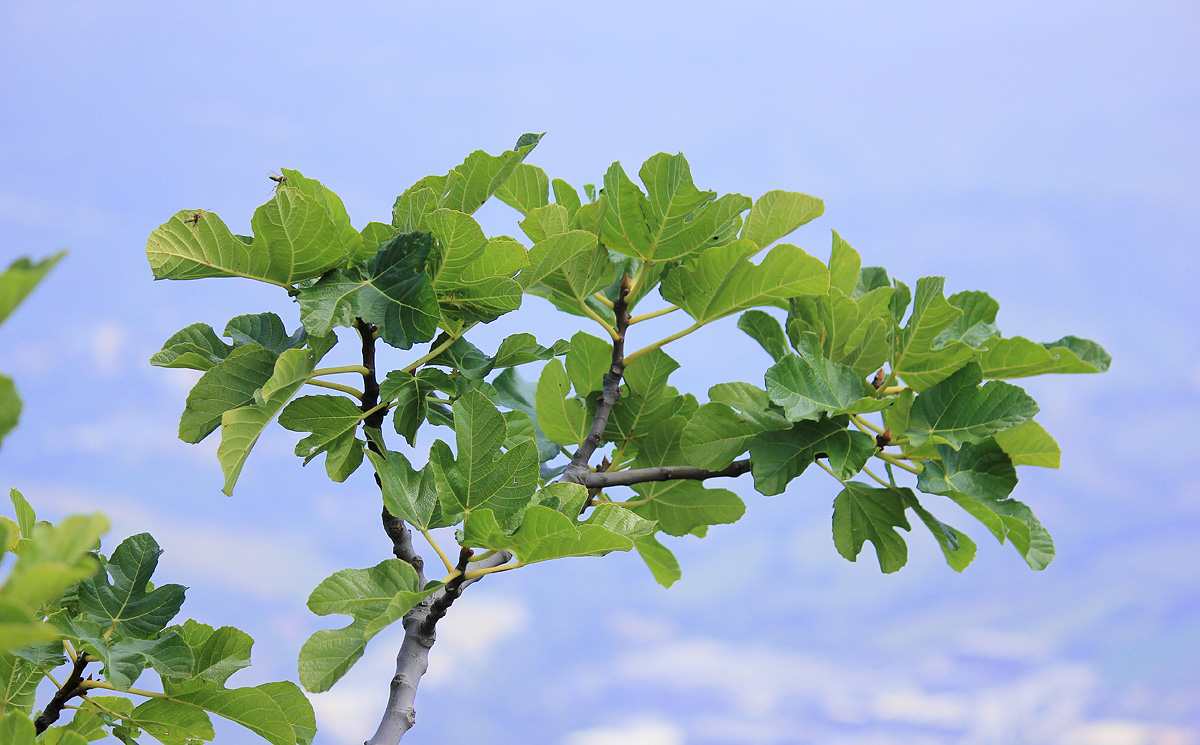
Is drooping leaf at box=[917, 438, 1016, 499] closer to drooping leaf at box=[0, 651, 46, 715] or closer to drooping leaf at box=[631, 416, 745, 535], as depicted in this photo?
drooping leaf at box=[631, 416, 745, 535]

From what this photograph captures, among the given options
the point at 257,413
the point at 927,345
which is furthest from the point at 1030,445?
the point at 257,413

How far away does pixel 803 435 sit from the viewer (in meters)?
1.83

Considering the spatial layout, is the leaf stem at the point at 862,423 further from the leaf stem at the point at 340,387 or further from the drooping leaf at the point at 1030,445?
the leaf stem at the point at 340,387

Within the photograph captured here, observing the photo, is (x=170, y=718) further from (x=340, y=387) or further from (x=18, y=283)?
(x=18, y=283)

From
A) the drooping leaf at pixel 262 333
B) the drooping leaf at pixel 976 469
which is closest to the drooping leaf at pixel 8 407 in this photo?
the drooping leaf at pixel 262 333

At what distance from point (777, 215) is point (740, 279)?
0.15 metres

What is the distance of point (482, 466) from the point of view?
138 centimetres

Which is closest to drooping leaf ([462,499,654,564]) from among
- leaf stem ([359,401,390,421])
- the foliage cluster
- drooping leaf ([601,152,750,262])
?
the foliage cluster

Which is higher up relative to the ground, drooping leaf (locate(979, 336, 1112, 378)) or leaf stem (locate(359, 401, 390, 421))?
drooping leaf (locate(979, 336, 1112, 378))

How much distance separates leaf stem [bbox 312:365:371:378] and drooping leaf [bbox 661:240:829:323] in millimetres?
641

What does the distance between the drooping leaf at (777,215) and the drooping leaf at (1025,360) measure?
51 centimetres

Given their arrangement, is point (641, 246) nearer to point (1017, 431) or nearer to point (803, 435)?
point (803, 435)

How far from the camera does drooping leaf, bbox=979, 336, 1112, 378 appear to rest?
195 centimetres

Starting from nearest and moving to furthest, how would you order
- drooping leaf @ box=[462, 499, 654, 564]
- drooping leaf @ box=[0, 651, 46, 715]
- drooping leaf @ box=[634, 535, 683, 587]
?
drooping leaf @ box=[462, 499, 654, 564]
drooping leaf @ box=[0, 651, 46, 715]
drooping leaf @ box=[634, 535, 683, 587]
